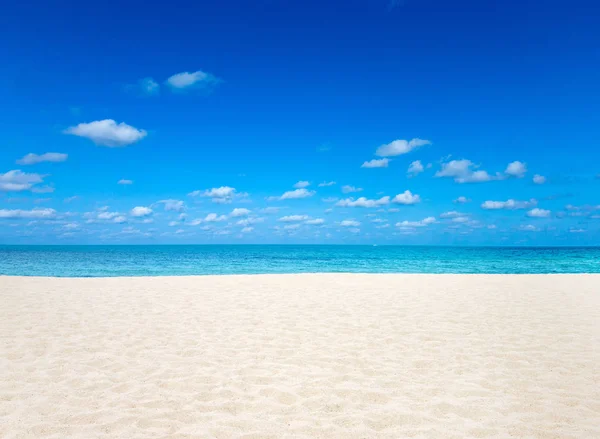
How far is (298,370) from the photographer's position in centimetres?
607

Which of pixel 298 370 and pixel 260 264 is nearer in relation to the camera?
pixel 298 370

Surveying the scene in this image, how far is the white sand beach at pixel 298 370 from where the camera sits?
14.4ft

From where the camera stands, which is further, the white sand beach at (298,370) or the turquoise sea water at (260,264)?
the turquoise sea water at (260,264)

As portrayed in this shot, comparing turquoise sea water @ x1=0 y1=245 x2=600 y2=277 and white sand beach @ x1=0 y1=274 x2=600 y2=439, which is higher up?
turquoise sea water @ x1=0 y1=245 x2=600 y2=277

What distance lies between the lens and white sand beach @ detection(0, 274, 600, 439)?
4.39 meters

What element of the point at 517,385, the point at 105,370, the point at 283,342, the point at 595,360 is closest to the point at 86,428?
the point at 105,370

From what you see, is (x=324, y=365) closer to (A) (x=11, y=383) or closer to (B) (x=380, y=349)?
(B) (x=380, y=349)

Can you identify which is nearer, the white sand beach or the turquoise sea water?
the white sand beach

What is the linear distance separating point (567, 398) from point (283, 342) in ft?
Answer: 14.9

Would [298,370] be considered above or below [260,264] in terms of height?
below

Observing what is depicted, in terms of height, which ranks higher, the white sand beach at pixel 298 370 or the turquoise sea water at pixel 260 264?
the turquoise sea water at pixel 260 264

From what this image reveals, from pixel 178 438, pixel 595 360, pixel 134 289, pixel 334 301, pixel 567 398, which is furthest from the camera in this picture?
pixel 134 289

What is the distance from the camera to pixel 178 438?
4062mm

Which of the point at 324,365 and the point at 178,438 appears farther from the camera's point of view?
the point at 324,365
